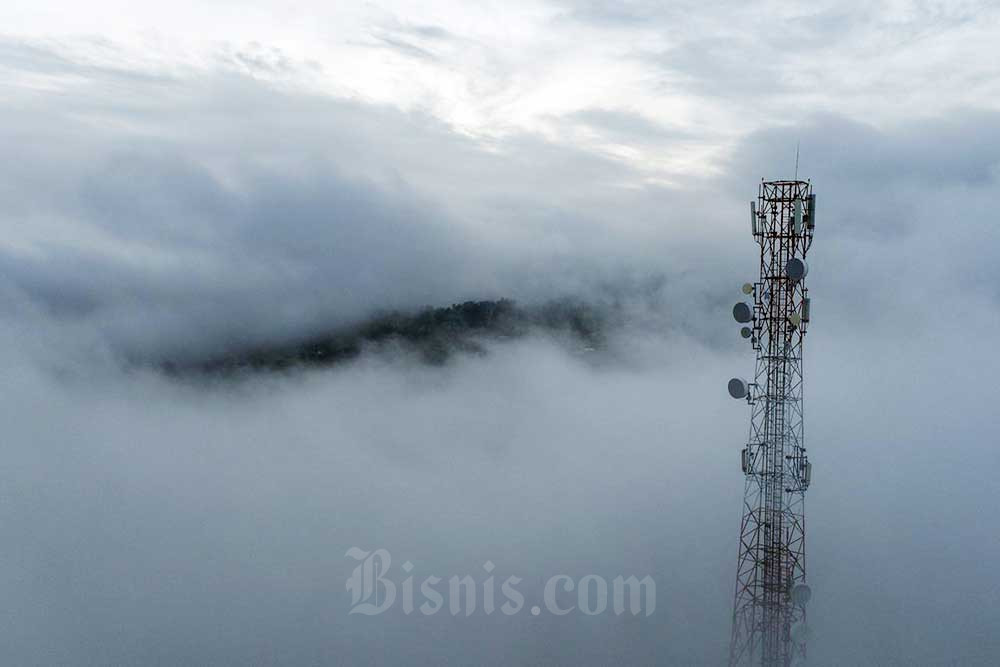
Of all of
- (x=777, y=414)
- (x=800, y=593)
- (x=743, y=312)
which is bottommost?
(x=800, y=593)

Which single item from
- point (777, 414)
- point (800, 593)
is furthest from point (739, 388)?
point (800, 593)

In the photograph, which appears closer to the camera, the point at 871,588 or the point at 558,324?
the point at 871,588

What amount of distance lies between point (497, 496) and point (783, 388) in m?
57.1

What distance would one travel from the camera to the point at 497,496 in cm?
7544

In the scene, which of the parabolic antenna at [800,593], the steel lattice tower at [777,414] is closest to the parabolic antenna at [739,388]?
the steel lattice tower at [777,414]

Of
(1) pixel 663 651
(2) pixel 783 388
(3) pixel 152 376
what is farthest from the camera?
(3) pixel 152 376

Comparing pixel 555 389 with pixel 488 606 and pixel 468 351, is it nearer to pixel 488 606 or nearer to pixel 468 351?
pixel 468 351

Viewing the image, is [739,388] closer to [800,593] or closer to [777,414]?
[777,414]

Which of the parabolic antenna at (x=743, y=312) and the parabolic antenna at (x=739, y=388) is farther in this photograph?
the parabolic antenna at (x=739, y=388)

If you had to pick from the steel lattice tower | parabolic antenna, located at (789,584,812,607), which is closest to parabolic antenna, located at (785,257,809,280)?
the steel lattice tower

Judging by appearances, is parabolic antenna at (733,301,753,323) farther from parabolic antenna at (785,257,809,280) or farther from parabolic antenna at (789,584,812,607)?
parabolic antenna at (789,584,812,607)

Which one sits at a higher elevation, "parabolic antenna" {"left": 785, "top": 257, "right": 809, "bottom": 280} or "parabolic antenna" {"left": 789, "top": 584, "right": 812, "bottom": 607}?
"parabolic antenna" {"left": 785, "top": 257, "right": 809, "bottom": 280}

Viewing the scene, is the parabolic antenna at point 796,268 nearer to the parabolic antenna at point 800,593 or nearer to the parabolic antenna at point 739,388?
the parabolic antenna at point 739,388

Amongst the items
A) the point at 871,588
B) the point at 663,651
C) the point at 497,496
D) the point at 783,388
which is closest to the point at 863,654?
the point at 871,588
